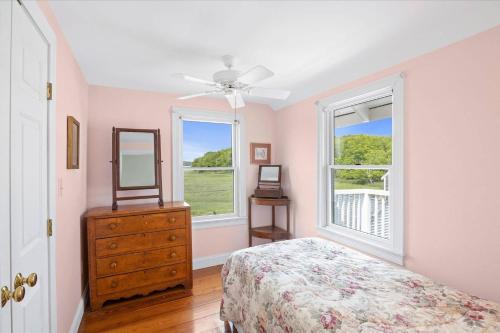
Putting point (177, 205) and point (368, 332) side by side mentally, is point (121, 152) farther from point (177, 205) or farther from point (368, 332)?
point (368, 332)

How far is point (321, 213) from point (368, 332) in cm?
197

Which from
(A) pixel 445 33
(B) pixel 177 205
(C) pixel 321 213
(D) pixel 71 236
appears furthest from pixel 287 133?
(D) pixel 71 236

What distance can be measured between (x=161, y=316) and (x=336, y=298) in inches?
69.8

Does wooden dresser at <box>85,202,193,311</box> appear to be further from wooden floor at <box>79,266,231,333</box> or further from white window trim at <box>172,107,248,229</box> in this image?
white window trim at <box>172,107,248,229</box>

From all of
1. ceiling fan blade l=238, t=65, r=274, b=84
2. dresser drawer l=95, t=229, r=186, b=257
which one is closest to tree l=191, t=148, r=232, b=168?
dresser drawer l=95, t=229, r=186, b=257

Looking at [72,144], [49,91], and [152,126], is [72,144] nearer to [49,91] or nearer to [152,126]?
[49,91]

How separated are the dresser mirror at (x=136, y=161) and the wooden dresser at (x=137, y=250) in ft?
0.85

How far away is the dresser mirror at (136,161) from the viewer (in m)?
Result: 2.89

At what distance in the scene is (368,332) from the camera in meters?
1.19

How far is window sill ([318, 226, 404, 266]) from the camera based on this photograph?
2.25 meters

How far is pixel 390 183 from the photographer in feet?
7.62

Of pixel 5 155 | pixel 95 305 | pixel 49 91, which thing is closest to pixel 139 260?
pixel 95 305

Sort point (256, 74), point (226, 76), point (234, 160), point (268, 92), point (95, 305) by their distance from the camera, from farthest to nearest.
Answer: point (234, 160) → point (95, 305) → point (268, 92) → point (226, 76) → point (256, 74)

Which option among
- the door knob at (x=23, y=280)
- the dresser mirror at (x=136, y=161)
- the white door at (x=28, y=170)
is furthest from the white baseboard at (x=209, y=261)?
the door knob at (x=23, y=280)
